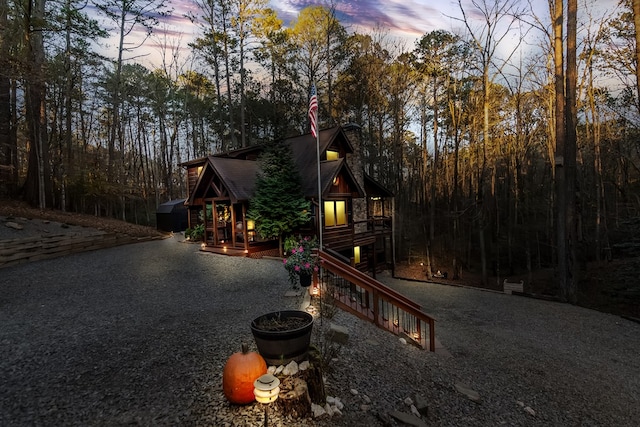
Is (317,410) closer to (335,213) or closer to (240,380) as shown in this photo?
(240,380)

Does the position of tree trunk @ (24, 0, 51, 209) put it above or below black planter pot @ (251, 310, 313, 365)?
above

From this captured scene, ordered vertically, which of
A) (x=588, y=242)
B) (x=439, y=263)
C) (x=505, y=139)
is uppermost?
(x=505, y=139)

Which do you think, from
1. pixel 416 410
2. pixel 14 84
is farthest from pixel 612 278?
pixel 14 84

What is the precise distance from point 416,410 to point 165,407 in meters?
3.37

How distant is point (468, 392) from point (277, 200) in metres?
10.7

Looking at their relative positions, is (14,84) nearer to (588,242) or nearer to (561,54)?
(561,54)

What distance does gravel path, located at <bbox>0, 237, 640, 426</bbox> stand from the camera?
367 cm

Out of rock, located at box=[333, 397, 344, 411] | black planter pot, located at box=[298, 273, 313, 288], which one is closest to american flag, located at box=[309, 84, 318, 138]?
black planter pot, located at box=[298, 273, 313, 288]

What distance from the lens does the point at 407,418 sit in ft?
12.8

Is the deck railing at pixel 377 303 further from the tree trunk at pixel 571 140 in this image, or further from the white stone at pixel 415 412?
the tree trunk at pixel 571 140

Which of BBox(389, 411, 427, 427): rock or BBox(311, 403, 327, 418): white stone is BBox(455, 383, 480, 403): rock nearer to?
BBox(389, 411, 427, 427): rock

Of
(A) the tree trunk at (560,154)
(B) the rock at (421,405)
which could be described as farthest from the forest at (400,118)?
(B) the rock at (421,405)

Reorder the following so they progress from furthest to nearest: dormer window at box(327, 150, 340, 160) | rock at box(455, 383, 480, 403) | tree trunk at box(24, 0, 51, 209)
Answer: dormer window at box(327, 150, 340, 160) → tree trunk at box(24, 0, 51, 209) → rock at box(455, 383, 480, 403)

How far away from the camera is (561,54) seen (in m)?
12.5
